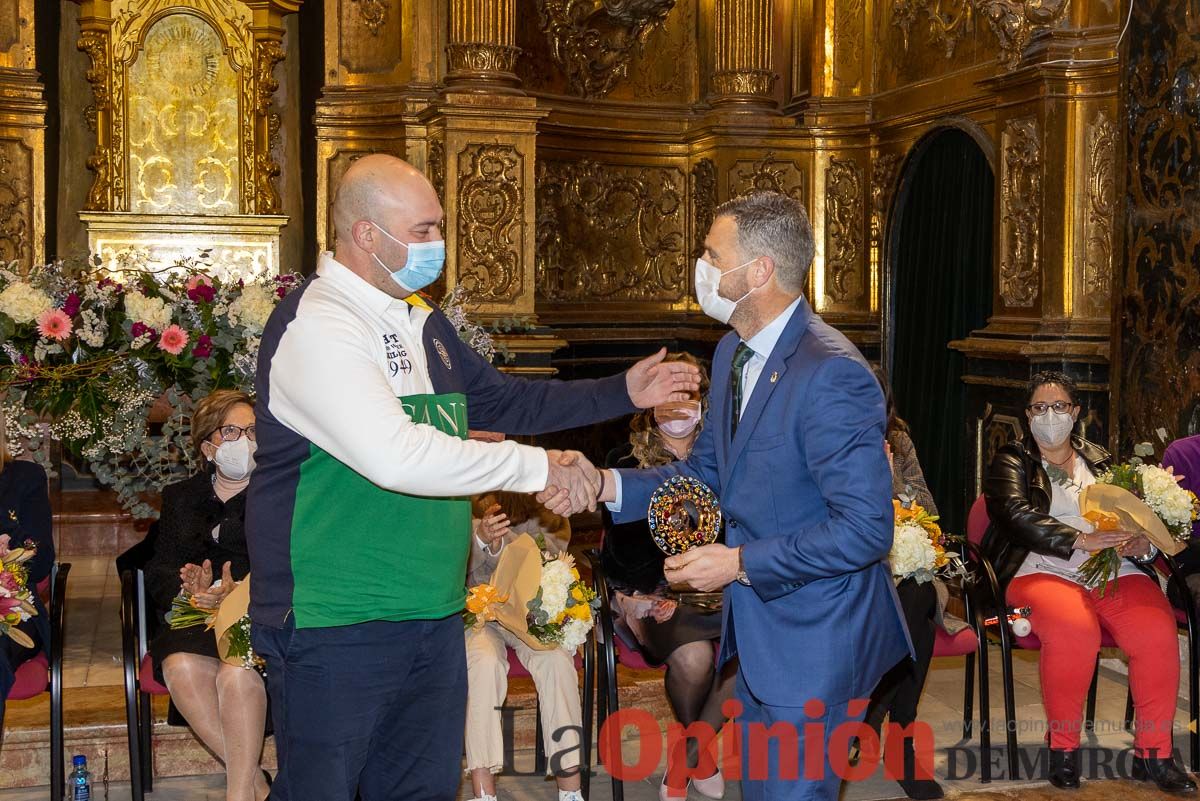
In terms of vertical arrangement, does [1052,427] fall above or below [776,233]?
below

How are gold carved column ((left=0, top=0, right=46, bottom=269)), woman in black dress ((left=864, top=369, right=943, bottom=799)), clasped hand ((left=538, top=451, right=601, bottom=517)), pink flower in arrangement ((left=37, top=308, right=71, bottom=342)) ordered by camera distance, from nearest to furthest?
clasped hand ((left=538, top=451, right=601, bottom=517)) → woman in black dress ((left=864, top=369, right=943, bottom=799)) → pink flower in arrangement ((left=37, top=308, right=71, bottom=342)) → gold carved column ((left=0, top=0, right=46, bottom=269))

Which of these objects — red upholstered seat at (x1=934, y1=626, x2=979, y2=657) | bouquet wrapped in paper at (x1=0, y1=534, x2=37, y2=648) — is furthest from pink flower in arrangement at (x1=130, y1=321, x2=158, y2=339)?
red upholstered seat at (x1=934, y1=626, x2=979, y2=657)

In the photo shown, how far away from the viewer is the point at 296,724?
10.2ft

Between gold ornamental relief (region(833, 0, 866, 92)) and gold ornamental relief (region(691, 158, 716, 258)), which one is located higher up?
gold ornamental relief (region(833, 0, 866, 92))

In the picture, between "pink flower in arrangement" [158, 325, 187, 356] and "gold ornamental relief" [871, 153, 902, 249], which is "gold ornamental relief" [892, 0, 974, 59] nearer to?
"gold ornamental relief" [871, 153, 902, 249]

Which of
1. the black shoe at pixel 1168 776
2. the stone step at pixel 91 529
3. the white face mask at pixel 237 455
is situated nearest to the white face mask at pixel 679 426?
the white face mask at pixel 237 455

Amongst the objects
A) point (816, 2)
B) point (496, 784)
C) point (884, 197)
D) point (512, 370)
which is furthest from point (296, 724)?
point (816, 2)

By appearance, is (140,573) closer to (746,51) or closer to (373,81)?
(373,81)

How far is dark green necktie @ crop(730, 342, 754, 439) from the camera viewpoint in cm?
328

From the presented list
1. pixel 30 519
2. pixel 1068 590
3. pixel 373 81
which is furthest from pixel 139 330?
pixel 373 81

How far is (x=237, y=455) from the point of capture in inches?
183

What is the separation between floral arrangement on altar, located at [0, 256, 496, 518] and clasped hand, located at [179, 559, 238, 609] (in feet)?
4.13

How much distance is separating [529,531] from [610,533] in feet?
1.09

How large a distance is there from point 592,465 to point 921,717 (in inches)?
110
